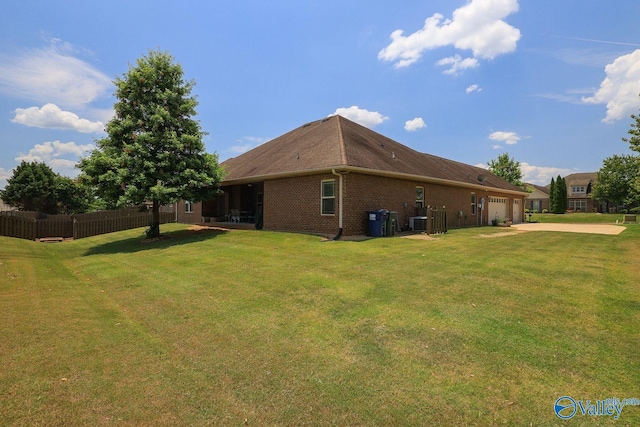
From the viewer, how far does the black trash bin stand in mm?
14406

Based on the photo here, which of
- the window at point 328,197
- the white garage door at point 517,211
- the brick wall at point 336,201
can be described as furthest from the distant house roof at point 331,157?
the white garage door at point 517,211

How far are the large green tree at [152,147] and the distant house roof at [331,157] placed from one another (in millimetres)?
3283

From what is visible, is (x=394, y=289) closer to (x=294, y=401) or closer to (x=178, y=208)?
(x=294, y=401)

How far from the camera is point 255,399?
311 cm

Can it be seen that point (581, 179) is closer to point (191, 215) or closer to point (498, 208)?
point (498, 208)

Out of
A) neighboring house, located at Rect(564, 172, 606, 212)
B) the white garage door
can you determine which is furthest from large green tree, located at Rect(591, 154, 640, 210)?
the white garage door

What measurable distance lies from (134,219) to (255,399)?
2531cm

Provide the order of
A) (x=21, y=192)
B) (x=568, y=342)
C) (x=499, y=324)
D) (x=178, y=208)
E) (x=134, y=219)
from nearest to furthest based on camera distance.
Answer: (x=568, y=342), (x=499, y=324), (x=134, y=219), (x=178, y=208), (x=21, y=192)

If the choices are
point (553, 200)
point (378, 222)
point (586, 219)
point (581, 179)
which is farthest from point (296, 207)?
point (581, 179)

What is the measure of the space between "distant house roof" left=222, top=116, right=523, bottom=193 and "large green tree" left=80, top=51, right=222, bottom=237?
3.28m

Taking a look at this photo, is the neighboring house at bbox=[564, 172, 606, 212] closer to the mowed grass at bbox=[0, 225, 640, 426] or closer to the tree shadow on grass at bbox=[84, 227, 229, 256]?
the mowed grass at bbox=[0, 225, 640, 426]

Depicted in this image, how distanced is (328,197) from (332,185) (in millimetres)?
→ 573

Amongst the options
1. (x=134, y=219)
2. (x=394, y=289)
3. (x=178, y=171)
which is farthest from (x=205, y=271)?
(x=134, y=219)

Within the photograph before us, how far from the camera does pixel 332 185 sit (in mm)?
14523
